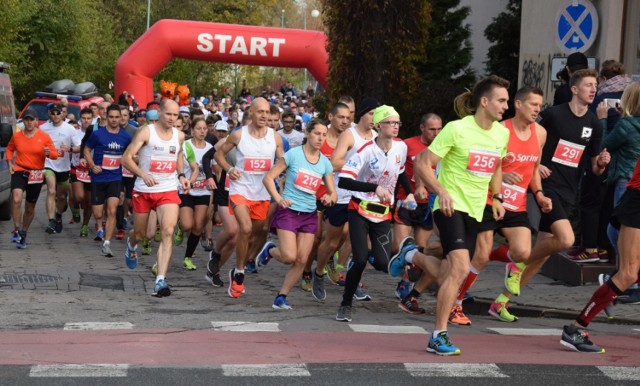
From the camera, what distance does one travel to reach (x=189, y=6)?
6756 cm

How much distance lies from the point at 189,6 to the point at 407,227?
5639 cm

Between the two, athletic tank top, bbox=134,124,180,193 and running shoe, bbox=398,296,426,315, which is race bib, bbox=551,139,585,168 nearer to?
Result: running shoe, bbox=398,296,426,315

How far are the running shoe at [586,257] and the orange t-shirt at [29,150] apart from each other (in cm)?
771

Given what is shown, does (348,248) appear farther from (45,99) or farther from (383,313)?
(45,99)

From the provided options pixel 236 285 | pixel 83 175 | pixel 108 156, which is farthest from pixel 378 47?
pixel 236 285

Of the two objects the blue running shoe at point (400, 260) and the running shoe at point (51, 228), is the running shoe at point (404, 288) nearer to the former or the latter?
the blue running shoe at point (400, 260)

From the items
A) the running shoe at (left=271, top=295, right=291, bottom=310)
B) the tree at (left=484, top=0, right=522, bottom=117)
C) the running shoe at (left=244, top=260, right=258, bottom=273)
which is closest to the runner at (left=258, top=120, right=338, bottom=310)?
the running shoe at (left=271, top=295, right=291, bottom=310)

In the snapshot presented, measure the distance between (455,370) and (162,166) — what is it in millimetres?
5361

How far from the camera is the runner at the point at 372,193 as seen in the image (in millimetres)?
10844

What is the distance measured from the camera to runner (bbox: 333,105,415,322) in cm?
1084

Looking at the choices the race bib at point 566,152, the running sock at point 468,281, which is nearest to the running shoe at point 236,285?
the running sock at point 468,281

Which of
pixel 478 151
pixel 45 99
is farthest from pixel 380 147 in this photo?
pixel 45 99

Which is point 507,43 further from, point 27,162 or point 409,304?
point 409,304

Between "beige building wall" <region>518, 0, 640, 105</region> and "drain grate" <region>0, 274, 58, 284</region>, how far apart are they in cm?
602
